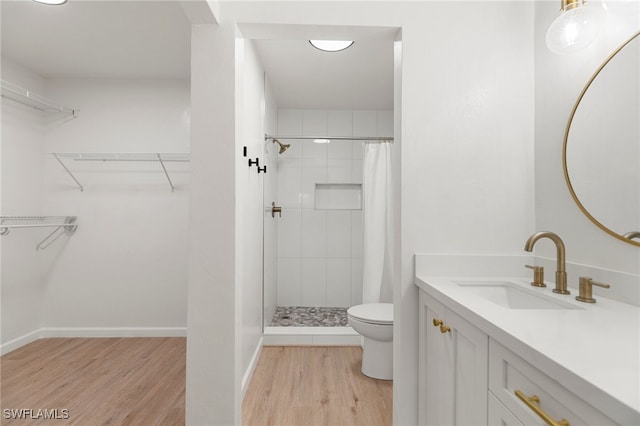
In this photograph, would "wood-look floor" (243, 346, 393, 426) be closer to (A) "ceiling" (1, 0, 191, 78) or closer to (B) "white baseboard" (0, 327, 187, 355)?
(B) "white baseboard" (0, 327, 187, 355)

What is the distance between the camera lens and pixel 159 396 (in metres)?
2.09

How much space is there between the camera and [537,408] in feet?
2.39

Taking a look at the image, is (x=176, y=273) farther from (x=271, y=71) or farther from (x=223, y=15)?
(x=223, y=15)

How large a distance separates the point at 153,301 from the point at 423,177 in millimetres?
2753

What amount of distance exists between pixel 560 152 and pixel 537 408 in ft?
3.81

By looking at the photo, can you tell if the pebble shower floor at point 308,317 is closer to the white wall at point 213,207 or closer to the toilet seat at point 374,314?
the toilet seat at point 374,314

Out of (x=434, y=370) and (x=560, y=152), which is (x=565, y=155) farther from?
(x=434, y=370)

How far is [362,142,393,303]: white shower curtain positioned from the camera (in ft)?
9.98

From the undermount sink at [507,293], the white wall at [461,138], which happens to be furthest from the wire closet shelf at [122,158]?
the undermount sink at [507,293]

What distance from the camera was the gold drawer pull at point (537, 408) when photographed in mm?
680

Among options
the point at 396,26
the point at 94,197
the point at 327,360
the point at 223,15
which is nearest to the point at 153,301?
the point at 94,197

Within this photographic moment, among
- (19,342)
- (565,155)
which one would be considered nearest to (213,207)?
(565,155)

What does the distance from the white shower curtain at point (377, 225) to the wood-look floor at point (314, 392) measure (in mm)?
618

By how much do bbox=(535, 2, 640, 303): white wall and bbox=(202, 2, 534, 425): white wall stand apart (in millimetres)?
72
